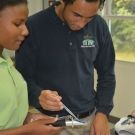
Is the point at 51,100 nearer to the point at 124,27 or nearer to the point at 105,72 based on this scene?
the point at 105,72

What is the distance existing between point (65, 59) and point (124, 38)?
2155mm

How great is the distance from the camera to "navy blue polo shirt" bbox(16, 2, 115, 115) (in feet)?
4.29

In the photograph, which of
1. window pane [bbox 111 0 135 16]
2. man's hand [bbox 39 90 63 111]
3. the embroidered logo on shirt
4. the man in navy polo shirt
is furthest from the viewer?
window pane [bbox 111 0 135 16]

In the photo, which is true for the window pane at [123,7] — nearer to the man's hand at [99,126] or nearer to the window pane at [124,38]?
the window pane at [124,38]

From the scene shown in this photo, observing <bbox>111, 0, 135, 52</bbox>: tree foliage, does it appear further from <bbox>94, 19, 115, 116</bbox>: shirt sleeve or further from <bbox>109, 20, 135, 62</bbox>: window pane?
<bbox>94, 19, 115, 116</bbox>: shirt sleeve

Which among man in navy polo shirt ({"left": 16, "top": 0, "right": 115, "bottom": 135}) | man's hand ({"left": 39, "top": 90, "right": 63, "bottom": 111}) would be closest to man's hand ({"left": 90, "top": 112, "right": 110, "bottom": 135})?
man in navy polo shirt ({"left": 16, "top": 0, "right": 115, "bottom": 135})

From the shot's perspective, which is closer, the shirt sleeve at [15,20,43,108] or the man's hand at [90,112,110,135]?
the shirt sleeve at [15,20,43,108]

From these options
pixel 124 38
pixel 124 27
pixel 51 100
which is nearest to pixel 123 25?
pixel 124 27

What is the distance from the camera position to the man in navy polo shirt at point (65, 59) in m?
1.28

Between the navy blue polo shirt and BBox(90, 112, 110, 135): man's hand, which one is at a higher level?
the navy blue polo shirt

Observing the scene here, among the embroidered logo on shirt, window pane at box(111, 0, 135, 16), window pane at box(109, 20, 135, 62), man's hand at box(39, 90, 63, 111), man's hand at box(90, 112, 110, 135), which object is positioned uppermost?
the embroidered logo on shirt

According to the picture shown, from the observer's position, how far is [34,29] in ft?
4.31

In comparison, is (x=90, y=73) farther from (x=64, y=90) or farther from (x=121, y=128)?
(x=121, y=128)

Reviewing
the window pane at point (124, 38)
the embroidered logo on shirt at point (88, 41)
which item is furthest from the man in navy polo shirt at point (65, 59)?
the window pane at point (124, 38)
